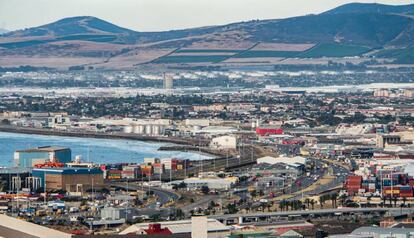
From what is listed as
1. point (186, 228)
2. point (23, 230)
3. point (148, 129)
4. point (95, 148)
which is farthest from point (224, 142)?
point (23, 230)

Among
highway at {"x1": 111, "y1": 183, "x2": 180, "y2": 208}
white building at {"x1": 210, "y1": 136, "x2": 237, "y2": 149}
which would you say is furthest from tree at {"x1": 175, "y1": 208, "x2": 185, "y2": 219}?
white building at {"x1": 210, "y1": 136, "x2": 237, "y2": 149}

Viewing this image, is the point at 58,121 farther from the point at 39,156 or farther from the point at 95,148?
the point at 39,156

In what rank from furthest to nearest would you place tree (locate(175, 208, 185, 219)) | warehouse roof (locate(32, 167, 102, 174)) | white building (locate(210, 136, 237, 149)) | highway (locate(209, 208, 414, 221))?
white building (locate(210, 136, 237, 149)) < warehouse roof (locate(32, 167, 102, 174)) < tree (locate(175, 208, 185, 219)) < highway (locate(209, 208, 414, 221))

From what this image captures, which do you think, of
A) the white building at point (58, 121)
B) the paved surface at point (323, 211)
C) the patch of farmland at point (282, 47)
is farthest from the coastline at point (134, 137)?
the patch of farmland at point (282, 47)

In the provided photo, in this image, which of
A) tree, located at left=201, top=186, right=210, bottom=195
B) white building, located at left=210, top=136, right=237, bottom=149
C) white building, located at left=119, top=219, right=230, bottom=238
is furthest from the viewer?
white building, located at left=210, top=136, right=237, bottom=149

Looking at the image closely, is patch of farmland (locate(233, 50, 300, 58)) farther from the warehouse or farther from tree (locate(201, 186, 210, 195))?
tree (locate(201, 186, 210, 195))

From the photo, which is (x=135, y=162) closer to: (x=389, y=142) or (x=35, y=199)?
(x=389, y=142)

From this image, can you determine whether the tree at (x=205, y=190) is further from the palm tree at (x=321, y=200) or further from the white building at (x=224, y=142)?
the white building at (x=224, y=142)

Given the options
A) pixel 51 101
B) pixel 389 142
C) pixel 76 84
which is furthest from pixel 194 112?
pixel 76 84
